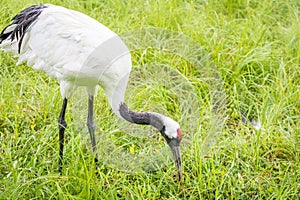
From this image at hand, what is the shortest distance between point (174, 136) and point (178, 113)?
3.18 ft

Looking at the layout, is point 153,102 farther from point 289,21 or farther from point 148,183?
point 289,21

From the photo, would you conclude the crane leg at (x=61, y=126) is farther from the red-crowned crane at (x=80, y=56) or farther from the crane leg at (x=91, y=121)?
the crane leg at (x=91, y=121)

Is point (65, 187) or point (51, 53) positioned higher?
point (51, 53)

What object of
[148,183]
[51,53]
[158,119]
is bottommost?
[148,183]

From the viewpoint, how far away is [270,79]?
5.55 m

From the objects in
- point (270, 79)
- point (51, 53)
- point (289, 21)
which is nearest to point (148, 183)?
point (51, 53)

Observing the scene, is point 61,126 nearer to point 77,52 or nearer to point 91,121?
point 91,121

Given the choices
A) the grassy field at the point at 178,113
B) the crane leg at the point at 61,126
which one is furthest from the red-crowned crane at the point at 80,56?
the grassy field at the point at 178,113

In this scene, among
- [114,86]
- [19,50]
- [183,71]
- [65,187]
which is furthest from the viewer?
[183,71]

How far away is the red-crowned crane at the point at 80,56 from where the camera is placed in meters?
4.09

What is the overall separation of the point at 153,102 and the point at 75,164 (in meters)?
1.20

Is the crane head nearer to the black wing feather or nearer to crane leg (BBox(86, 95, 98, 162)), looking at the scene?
crane leg (BBox(86, 95, 98, 162))

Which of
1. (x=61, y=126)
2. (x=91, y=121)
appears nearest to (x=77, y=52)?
(x=61, y=126)

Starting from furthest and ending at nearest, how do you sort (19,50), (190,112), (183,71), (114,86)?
(183,71)
(190,112)
(19,50)
(114,86)
